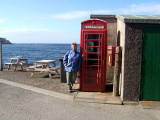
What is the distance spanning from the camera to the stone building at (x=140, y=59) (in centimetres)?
573

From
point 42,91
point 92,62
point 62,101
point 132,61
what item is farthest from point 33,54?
point 132,61

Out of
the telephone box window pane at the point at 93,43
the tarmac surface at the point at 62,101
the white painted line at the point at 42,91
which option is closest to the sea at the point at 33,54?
Answer: the white painted line at the point at 42,91

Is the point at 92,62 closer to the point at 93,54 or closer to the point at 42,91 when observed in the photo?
the point at 93,54

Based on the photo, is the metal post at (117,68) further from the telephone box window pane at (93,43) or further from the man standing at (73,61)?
the man standing at (73,61)

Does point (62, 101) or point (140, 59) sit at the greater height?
point (140, 59)

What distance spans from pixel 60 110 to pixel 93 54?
252 centimetres

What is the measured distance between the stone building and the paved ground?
0.53m

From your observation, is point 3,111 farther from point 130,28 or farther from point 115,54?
point 130,28

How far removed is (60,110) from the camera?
17.4 ft

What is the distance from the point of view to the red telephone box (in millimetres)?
6793

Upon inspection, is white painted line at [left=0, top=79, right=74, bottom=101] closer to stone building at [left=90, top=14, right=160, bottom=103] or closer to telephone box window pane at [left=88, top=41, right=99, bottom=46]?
stone building at [left=90, top=14, right=160, bottom=103]

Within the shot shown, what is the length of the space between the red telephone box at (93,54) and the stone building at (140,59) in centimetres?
105

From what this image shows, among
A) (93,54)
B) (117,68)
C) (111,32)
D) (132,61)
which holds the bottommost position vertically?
(117,68)

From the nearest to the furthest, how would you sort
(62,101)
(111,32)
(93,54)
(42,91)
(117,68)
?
(62,101), (117,68), (93,54), (42,91), (111,32)
